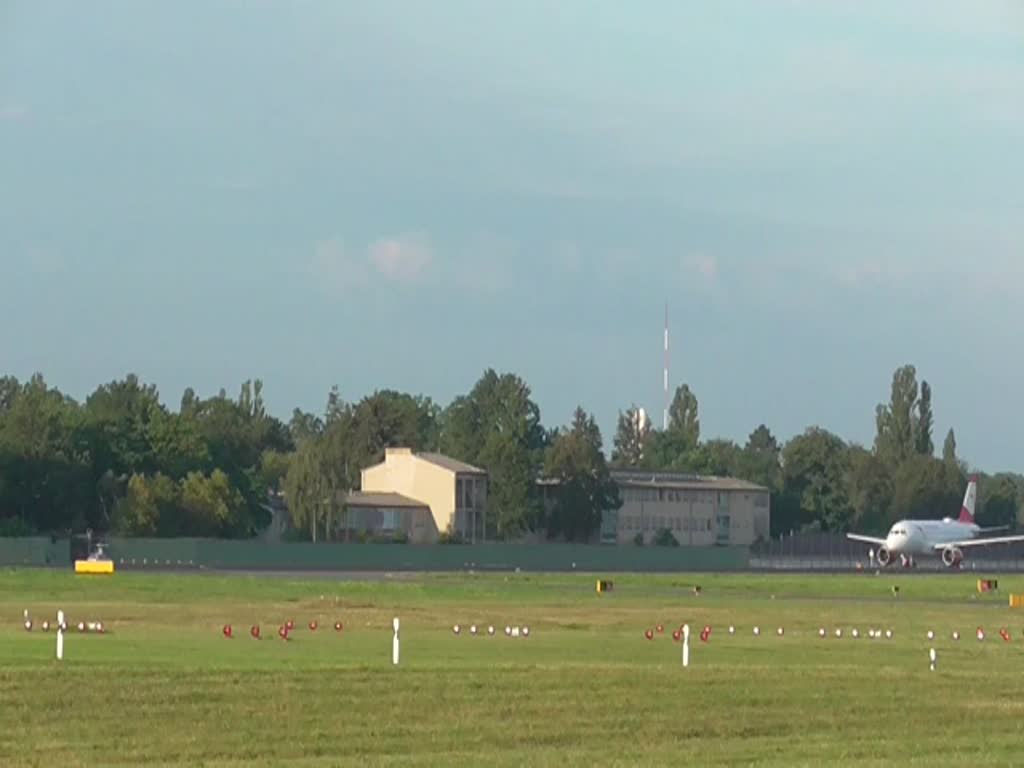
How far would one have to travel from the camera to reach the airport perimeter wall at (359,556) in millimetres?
111438

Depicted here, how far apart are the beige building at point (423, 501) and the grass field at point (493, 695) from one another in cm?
9758

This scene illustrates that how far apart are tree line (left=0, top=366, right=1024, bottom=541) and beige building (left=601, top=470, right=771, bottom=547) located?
4.48 meters

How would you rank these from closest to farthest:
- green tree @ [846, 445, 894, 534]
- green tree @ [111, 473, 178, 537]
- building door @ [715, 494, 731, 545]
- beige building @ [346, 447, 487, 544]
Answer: green tree @ [111, 473, 178, 537], beige building @ [346, 447, 487, 544], building door @ [715, 494, 731, 545], green tree @ [846, 445, 894, 534]

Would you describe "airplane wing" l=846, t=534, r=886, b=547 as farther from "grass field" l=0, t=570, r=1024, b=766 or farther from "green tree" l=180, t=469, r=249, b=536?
"grass field" l=0, t=570, r=1024, b=766

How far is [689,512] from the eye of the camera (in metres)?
174

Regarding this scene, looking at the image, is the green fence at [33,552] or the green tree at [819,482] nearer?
the green fence at [33,552]

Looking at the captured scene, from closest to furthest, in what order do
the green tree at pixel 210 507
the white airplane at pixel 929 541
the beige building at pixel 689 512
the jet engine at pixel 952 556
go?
the green tree at pixel 210 507 → the white airplane at pixel 929 541 → the jet engine at pixel 952 556 → the beige building at pixel 689 512

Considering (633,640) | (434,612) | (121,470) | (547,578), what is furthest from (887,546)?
(633,640)

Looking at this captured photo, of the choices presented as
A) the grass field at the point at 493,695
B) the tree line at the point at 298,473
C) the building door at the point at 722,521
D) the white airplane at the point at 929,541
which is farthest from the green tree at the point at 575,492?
the grass field at the point at 493,695

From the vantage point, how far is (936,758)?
25000 millimetres

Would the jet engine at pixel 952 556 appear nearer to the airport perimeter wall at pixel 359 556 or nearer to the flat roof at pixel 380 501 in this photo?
the airport perimeter wall at pixel 359 556

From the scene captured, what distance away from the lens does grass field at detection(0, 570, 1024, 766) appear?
82.2ft

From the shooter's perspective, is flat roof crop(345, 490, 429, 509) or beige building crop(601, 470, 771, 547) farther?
beige building crop(601, 470, 771, 547)

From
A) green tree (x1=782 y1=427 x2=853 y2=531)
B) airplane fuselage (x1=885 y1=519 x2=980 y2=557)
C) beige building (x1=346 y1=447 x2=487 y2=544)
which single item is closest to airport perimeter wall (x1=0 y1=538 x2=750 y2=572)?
airplane fuselage (x1=885 y1=519 x2=980 y2=557)
